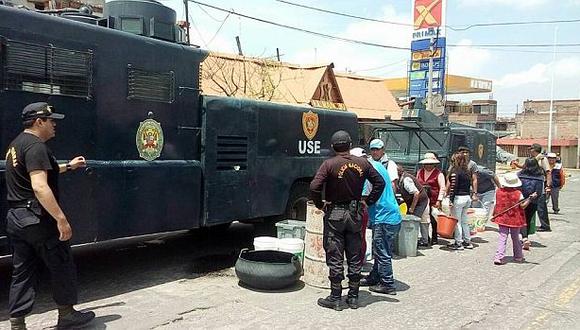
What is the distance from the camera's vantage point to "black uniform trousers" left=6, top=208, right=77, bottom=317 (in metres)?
4.21

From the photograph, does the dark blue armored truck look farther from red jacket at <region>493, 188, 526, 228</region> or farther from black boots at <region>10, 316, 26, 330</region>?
red jacket at <region>493, 188, 526, 228</region>

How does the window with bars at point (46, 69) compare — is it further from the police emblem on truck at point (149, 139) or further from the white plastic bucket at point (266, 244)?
the white plastic bucket at point (266, 244)

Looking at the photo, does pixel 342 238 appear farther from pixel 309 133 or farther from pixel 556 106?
pixel 556 106

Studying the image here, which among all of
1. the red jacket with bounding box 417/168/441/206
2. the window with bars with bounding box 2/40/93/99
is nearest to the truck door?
the window with bars with bounding box 2/40/93/99

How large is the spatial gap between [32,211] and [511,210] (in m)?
6.59

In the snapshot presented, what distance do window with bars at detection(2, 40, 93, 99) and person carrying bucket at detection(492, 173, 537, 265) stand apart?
239 inches

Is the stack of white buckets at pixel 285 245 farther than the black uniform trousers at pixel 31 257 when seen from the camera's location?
Yes

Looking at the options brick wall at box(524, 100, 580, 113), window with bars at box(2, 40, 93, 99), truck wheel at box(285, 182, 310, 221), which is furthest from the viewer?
brick wall at box(524, 100, 580, 113)

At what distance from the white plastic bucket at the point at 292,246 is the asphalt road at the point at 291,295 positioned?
1.57ft

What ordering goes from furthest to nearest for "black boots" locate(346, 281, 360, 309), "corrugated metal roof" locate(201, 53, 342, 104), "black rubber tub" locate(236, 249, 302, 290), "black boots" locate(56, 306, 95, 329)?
1. "corrugated metal roof" locate(201, 53, 342, 104)
2. "black rubber tub" locate(236, 249, 302, 290)
3. "black boots" locate(346, 281, 360, 309)
4. "black boots" locate(56, 306, 95, 329)

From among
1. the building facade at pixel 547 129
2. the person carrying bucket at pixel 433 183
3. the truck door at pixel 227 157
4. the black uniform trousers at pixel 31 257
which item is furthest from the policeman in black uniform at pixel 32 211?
the building facade at pixel 547 129

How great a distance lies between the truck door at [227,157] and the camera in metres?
6.55

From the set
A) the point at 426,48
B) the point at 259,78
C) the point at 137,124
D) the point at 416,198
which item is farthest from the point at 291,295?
the point at 426,48

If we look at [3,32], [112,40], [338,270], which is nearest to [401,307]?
[338,270]
